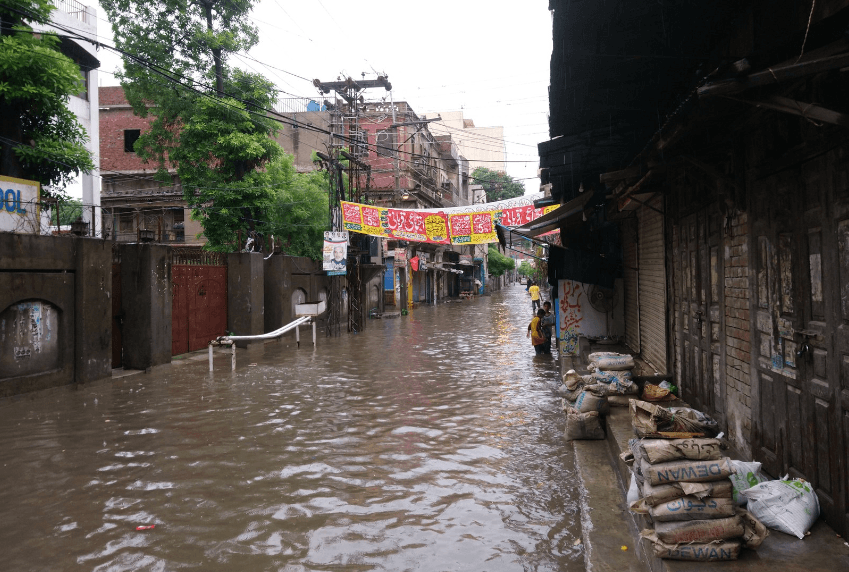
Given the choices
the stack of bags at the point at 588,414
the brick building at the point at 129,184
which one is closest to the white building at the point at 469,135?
the brick building at the point at 129,184

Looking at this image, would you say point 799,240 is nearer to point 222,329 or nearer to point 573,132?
point 573,132

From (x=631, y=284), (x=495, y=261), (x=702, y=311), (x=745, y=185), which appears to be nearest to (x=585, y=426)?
(x=702, y=311)

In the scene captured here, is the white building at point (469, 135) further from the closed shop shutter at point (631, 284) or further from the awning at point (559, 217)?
the closed shop shutter at point (631, 284)

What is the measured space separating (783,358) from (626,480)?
1.79 meters

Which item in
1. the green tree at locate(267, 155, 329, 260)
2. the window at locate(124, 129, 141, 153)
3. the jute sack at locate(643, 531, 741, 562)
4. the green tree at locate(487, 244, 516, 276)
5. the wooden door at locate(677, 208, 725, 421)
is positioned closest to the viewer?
the jute sack at locate(643, 531, 741, 562)

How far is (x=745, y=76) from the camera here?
3213 millimetres

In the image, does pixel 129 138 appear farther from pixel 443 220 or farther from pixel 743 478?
pixel 743 478

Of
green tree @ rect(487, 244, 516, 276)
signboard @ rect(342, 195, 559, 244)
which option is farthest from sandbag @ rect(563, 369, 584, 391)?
green tree @ rect(487, 244, 516, 276)

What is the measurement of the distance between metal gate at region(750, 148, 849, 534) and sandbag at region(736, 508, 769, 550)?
454mm

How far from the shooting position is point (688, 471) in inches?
142

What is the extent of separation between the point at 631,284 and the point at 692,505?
9443mm

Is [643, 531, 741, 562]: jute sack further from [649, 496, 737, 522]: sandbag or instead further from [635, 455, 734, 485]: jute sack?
[635, 455, 734, 485]: jute sack

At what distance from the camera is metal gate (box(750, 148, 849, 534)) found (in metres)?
3.39

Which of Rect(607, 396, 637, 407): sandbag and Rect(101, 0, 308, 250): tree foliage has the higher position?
Rect(101, 0, 308, 250): tree foliage
